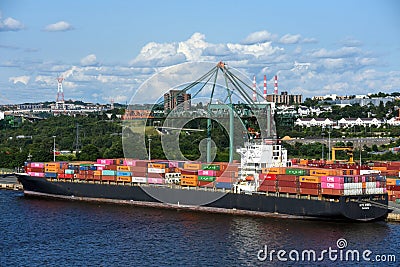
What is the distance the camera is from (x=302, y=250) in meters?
28.5

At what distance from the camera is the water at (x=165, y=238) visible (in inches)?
1069

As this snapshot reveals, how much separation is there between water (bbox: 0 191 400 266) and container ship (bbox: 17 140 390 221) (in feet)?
3.10

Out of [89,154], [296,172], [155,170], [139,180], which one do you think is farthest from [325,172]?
[89,154]

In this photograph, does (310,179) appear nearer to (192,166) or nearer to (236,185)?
(236,185)

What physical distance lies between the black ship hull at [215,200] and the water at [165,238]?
0.66 m

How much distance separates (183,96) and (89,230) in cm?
1893

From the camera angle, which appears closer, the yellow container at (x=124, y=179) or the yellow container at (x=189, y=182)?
the yellow container at (x=189, y=182)

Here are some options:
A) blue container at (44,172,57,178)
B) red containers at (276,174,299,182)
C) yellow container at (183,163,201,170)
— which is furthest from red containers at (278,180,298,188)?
blue container at (44,172,57,178)

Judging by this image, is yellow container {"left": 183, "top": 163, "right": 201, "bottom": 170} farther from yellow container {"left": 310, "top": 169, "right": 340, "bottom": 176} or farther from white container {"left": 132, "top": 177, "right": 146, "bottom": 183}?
yellow container {"left": 310, "top": 169, "right": 340, "bottom": 176}

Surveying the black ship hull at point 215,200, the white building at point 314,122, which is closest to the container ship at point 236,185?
the black ship hull at point 215,200

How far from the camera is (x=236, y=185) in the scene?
38781mm

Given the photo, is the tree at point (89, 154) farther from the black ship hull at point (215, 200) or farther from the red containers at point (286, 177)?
the red containers at point (286, 177)

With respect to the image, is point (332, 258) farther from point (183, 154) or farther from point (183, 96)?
point (183, 154)

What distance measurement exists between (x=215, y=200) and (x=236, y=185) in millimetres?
1445
